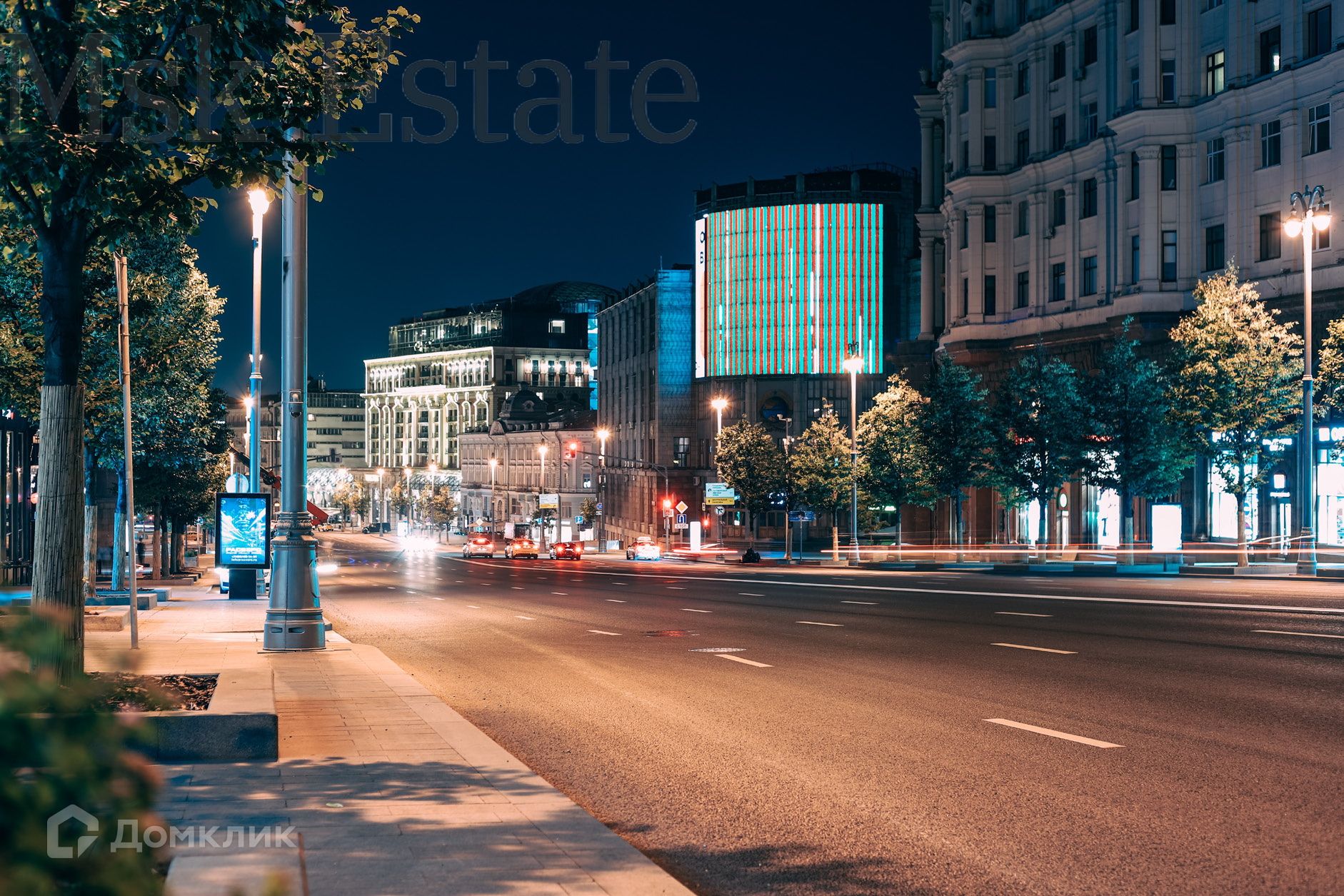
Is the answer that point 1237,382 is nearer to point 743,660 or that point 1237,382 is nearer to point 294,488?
point 743,660

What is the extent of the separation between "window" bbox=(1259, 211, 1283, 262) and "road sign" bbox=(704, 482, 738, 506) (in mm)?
40903

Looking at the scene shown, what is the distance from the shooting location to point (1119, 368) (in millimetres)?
48750

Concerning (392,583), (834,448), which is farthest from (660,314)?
(392,583)

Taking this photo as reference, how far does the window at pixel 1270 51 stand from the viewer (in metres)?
51.0

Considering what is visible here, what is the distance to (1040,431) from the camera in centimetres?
5231

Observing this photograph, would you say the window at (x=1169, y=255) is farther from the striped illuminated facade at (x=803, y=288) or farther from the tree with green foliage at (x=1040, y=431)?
the striped illuminated facade at (x=803, y=288)

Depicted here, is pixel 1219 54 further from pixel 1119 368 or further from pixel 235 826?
pixel 235 826

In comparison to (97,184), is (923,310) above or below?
above

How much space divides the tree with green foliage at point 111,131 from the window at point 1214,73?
50.9 metres

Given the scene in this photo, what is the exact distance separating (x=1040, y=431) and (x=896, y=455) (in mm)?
12127

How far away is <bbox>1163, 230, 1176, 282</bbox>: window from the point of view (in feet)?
183

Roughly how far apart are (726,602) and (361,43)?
20.9m

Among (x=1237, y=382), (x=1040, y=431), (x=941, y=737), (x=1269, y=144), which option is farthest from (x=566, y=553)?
(x=941, y=737)

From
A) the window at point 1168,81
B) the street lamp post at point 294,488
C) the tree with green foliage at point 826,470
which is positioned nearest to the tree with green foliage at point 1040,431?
the window at point 1168,81
